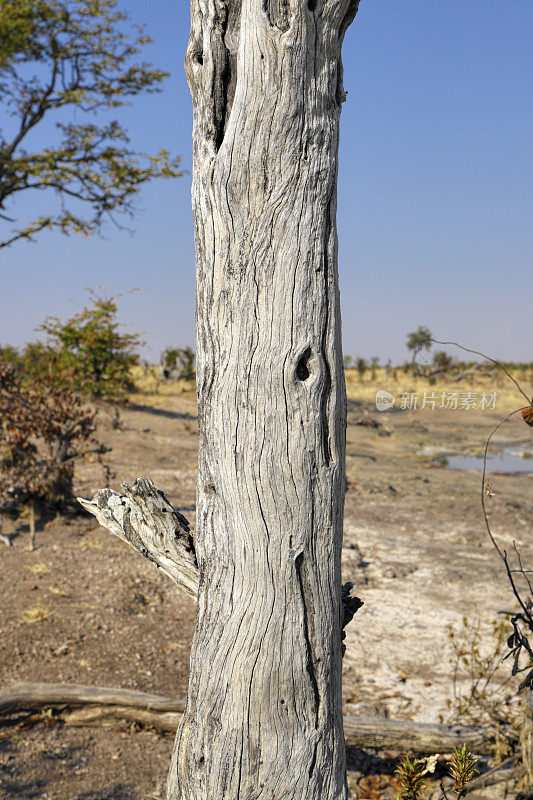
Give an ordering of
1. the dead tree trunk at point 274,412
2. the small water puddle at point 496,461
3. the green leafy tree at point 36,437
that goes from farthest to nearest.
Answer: the small water puddle at point 496,461 → the green leafy tree at point 36,437 → the dead tree trunk at point 274,412

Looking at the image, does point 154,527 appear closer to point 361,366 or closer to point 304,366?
point 304,366

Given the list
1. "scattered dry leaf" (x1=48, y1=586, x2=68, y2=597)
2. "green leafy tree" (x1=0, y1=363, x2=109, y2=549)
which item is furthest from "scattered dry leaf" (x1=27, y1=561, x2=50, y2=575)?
"green leafy tree" (x1=0, y1=363, x2=109, y2=549)

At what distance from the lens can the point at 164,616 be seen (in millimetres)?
5879

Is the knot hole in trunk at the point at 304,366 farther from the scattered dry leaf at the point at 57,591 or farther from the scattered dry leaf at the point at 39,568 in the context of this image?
the scattered dry leaf at the point at 39,568

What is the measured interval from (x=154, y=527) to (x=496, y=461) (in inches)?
549

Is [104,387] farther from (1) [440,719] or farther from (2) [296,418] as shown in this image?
(2) [296,418]

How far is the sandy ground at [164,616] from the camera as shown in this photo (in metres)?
3.89

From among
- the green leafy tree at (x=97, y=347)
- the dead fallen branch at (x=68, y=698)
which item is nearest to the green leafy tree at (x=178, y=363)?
the green leafy tree at (x=97, y=347)

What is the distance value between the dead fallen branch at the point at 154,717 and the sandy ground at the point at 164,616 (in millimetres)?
107

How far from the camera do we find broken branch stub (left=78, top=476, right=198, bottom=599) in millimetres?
2668

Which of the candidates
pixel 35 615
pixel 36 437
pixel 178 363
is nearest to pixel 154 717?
pixel 35 615

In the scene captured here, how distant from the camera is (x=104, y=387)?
1430 centimetres

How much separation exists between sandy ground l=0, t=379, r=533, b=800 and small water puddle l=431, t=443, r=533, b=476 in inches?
100

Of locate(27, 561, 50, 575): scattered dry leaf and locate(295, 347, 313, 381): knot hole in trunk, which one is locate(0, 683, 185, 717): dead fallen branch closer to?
locate(27, 561, 50, 575): scattered dry leaf
